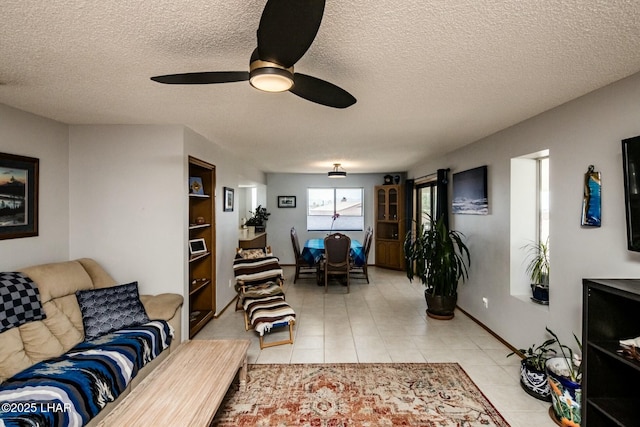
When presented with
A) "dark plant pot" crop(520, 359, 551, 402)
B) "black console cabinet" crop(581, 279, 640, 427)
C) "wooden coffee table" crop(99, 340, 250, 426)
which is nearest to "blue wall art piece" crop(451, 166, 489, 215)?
"dark plant pot" crop(520, 359, 551, 402)


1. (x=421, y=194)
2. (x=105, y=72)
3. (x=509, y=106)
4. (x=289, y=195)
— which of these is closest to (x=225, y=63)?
(x=105, y=72)

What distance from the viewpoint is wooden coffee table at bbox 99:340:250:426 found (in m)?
1.79

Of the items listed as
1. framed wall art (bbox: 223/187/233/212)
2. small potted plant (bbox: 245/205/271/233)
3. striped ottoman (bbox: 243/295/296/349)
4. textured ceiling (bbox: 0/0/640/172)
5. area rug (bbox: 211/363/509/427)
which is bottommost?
area rug (bbox: 211/363/509/427)

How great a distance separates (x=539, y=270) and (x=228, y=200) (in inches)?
160

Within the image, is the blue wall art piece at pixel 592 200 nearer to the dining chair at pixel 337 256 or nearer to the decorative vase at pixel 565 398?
the decorative vase at pixel 565 398

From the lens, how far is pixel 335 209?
864 cm

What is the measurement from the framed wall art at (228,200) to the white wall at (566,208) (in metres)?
3.54

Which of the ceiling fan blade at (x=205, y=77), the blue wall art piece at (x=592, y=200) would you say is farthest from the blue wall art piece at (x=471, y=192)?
the ceiling fan blade at (x=205, y=77)

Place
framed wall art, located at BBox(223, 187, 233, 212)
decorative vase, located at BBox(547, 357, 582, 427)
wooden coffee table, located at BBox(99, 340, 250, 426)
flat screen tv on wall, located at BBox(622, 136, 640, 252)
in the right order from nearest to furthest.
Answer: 1. wooden coffee table, located at BBox(99, 340, 250, 426)
2. flat screen tv on wall, located at BBox(622, 136, 640, 252)
3. decorative vase, located at BBox(547, 357, 582, 427)
4. framed wall art, located at BBox(223, 187, 233, 212)

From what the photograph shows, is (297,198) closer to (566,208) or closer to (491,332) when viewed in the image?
(491,332)

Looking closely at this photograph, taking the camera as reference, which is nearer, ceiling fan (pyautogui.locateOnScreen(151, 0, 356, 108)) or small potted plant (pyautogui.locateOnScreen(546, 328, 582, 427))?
ceiling fan (pyautogui.locateOnScreen(151, 0, 356, 108))

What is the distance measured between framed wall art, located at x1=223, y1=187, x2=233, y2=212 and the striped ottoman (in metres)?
1.57

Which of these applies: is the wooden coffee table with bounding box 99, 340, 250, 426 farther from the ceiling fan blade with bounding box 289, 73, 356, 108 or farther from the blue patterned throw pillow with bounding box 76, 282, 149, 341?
the ceiling fan blade with bounding box 289, 73, 356, 108

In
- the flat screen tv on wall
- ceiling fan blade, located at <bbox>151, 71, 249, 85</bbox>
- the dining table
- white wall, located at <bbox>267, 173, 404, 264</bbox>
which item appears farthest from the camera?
white wall, located at <bbox>267, 173, 404, 264</bbox>
